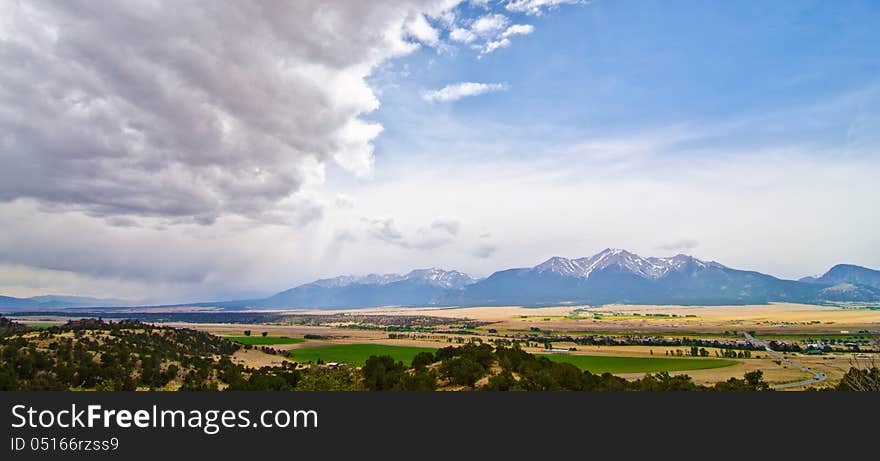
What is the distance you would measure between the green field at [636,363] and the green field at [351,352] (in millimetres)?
37197

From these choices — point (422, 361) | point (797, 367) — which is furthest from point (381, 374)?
point (797, 367)

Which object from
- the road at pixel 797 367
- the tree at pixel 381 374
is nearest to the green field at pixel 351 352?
the tree at pixel 381 374

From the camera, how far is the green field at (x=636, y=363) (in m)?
96.0

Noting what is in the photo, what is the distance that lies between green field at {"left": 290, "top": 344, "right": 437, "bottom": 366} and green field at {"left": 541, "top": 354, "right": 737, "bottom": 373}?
3720 centimetres

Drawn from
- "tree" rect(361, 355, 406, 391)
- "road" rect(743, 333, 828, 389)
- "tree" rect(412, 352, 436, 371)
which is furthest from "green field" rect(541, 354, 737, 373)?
"tree" rect(361, 355, 406, 391)

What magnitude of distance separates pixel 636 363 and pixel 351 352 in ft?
230

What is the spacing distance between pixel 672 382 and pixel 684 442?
25.0 metres

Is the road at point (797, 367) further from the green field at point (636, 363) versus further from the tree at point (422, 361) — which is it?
the tree at point (422, 361)

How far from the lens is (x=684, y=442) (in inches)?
819

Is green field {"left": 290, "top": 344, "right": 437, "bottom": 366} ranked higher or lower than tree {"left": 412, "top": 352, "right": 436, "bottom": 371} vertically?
lower

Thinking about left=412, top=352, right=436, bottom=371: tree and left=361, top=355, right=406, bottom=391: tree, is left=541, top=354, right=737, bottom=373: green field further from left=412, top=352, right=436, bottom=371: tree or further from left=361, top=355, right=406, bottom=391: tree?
left=361, top=355, right=406, bottom=391: tree

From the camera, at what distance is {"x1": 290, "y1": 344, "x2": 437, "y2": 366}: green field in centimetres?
11031

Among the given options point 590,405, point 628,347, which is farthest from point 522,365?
point 628,347

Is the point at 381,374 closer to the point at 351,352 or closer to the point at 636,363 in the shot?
the point at 636,363
